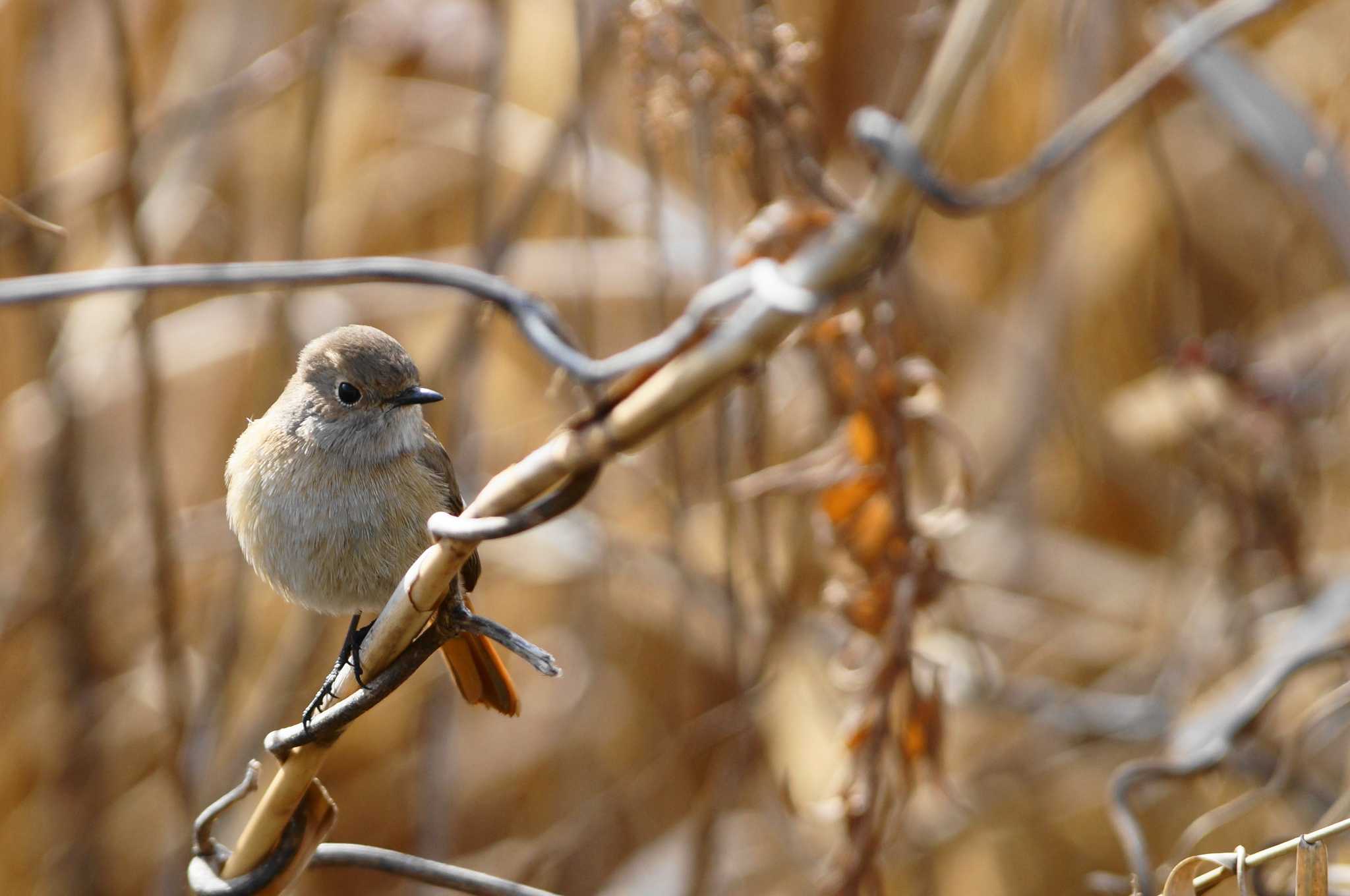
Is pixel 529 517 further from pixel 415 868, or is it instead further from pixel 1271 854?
pixel 1271 854

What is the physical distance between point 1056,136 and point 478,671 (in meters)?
0.97

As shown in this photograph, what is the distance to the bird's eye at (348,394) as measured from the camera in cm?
111

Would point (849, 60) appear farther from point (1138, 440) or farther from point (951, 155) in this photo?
point (1138, 440)

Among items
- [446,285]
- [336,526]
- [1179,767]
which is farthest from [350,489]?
[1179,767]

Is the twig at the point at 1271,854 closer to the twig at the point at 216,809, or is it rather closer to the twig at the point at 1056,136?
the twig at the point at 1056,136

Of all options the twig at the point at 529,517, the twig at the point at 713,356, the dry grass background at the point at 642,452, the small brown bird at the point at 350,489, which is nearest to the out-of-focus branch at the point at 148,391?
the dry grass background at the point at 642,452

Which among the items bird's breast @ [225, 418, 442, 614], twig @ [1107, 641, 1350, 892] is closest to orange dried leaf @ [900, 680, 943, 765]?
twig @ [1107, 641, 1350, 892]

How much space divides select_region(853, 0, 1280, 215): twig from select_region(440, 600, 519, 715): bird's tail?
44cm

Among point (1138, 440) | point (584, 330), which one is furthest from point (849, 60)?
point (584, 330)

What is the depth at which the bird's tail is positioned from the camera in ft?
3.01

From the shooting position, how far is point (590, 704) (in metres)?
2.62

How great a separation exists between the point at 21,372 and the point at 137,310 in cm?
130

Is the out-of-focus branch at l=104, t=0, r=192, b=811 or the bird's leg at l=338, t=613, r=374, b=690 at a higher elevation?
the out-of-focus branch at l=104, t=0, r=192, b=811

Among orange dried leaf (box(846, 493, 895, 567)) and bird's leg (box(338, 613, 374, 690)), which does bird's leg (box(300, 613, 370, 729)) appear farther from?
orange dried leaf (box(846, 493, 895, 567))
